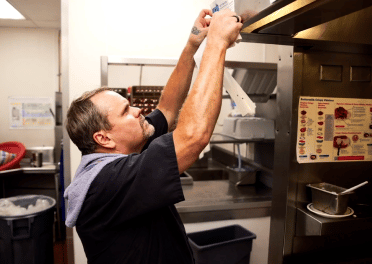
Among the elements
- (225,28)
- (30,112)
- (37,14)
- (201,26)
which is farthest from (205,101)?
(30,112)

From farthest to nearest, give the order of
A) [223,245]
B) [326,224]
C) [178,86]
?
[223,245] < [178,86] < [326,224]

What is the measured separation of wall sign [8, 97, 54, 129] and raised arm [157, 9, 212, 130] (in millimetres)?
3663

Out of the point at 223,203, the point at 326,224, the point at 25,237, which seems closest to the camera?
the point at 326,224

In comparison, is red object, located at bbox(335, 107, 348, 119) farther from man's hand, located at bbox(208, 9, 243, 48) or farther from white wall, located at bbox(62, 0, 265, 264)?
white wall, located at bbox(62, 0, 265, 264)

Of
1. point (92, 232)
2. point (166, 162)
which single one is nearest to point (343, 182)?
point (166, 162)

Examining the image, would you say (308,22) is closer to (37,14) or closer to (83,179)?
(83,179)

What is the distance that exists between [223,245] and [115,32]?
177 cm

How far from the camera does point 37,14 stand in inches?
153

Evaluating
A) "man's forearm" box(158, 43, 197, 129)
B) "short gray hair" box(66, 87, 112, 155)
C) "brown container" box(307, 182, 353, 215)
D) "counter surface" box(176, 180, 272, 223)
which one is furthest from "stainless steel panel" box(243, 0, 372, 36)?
"counter surface" box(176, 180, 272, 223)

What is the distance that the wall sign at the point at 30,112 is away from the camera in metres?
4.65

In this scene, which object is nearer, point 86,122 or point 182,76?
point 86,122

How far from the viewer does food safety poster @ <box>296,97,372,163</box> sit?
1.52 m

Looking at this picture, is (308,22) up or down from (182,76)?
up

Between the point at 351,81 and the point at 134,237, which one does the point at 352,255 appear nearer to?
the point at 351,81
